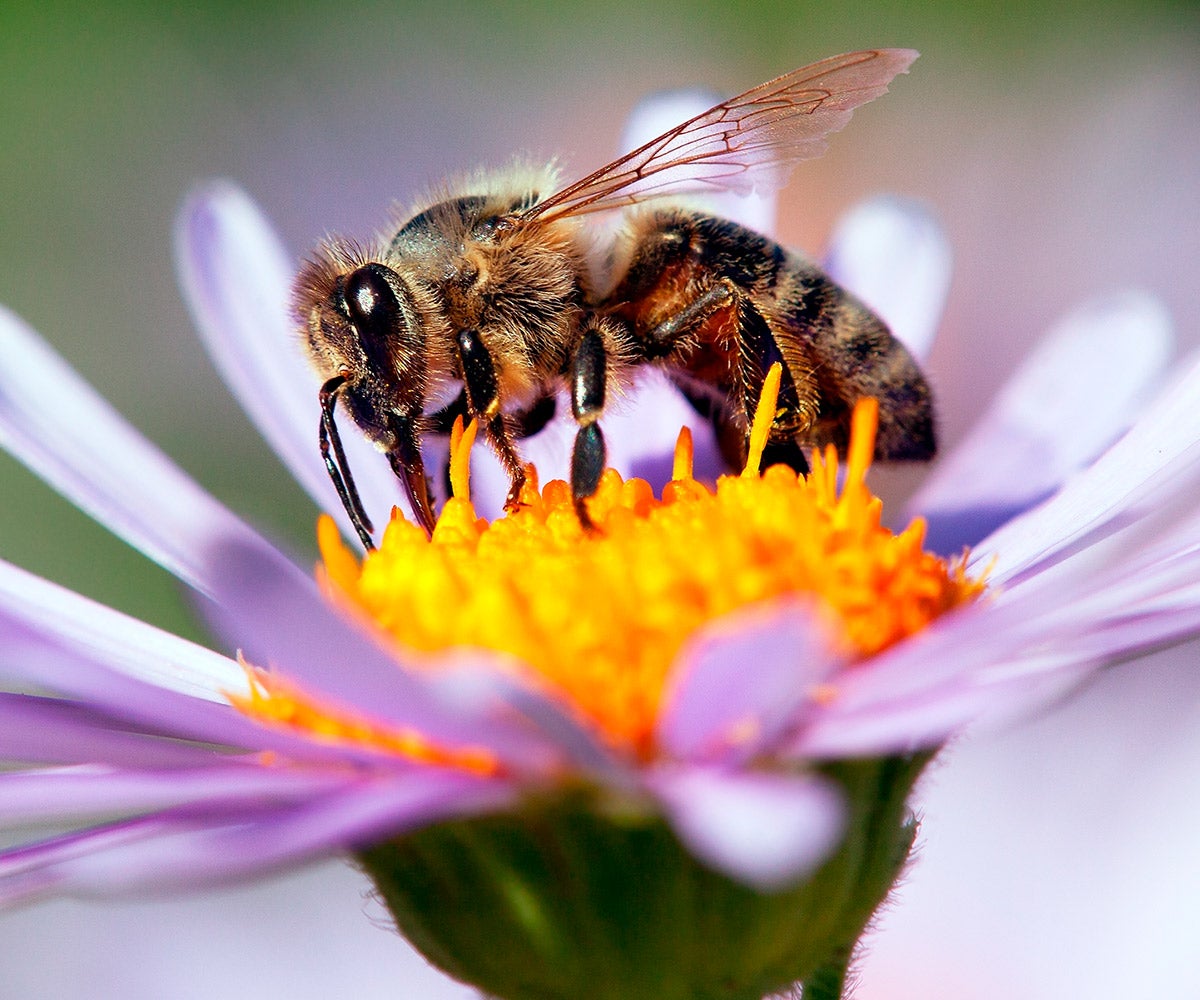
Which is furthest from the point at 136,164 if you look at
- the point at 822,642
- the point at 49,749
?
the point at 822,642

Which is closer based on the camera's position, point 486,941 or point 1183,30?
point 486,941

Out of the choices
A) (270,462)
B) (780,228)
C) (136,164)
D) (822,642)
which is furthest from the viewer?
(136,164)

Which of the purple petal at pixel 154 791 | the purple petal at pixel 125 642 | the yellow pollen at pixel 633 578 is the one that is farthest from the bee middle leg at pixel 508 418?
the purple petal at pixel 154 791

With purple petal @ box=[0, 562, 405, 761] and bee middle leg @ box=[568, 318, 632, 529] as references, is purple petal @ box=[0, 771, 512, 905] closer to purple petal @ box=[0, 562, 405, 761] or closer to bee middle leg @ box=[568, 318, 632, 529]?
purple petal @ box=[0, 562, 405, 761]

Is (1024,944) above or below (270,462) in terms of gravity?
below

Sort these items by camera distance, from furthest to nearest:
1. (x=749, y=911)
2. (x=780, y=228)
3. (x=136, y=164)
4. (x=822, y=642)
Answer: (x=136, y=164)
(x=780, y=228)
(x=749, y=911)
(x=822, y=642)

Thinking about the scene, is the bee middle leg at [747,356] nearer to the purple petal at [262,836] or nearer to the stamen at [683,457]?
the stamen at [683,457]

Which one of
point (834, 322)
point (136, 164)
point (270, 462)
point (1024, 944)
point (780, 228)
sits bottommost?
point (1024, 944)

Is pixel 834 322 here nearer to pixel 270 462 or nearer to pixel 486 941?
pixel 486 941

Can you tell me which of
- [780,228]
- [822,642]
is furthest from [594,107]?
[822,642]
